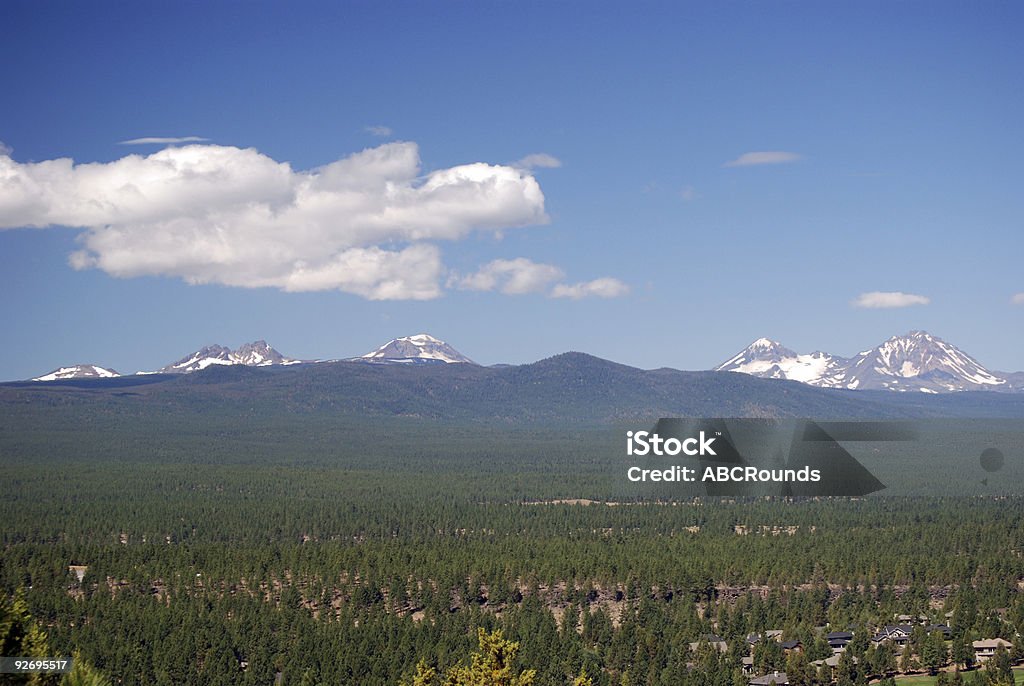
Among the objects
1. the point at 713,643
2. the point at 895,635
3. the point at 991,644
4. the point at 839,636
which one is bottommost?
the point at 713,643

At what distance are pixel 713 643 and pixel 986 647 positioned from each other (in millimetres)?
18227

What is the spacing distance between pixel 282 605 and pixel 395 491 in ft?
280

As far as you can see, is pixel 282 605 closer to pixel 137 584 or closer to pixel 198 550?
pixel 137 584

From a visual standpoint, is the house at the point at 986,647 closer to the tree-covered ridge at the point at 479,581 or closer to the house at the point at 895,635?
the tree-covered ridge at the point at 479,581

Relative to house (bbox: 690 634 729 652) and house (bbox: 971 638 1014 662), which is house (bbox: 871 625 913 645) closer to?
house (bbox: 971 638 1014 662)

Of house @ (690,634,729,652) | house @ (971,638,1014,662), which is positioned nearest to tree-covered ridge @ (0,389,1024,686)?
house @ (690,634,729,652)

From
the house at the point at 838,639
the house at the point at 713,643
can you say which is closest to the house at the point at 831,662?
the house at the point at 838,639

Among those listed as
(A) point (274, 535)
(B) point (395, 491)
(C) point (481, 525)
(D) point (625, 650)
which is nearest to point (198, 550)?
(A) point (274, 535)

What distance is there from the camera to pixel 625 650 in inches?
3046

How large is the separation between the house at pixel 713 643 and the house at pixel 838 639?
7.10 m

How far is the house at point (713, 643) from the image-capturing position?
Result: 80.6m

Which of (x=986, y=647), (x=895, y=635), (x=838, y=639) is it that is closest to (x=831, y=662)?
(x=838, y=639)

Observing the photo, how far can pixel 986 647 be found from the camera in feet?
257

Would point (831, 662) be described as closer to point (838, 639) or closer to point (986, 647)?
point (838, 639)
